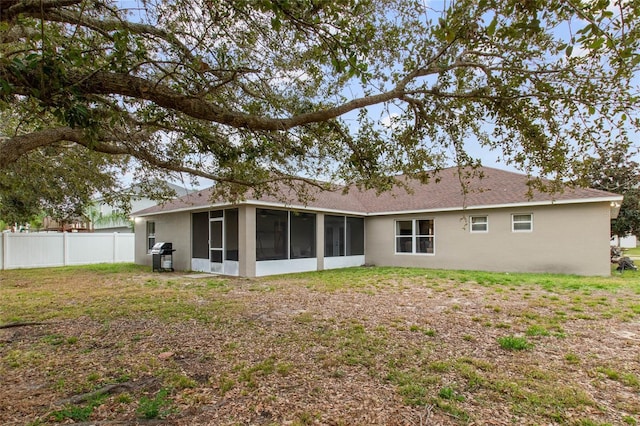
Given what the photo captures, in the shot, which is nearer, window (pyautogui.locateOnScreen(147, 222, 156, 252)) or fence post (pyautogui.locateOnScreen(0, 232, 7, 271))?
fence post (pyautogui.locateOnScreen(0, 232, 7, 271))

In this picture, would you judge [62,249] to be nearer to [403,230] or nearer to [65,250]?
[65,250]

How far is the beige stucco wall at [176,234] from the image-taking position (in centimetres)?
1365

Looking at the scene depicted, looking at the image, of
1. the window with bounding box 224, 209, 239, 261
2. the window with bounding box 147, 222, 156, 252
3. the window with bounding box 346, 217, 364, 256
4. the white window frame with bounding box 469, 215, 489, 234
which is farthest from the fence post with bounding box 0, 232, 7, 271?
the white window frame with bounding box 469, 215, 489, 234

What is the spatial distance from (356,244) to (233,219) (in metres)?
6.12

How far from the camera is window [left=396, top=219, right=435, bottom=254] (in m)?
14.3

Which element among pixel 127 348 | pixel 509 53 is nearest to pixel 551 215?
pixel 509 53

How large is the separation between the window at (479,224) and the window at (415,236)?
154cm

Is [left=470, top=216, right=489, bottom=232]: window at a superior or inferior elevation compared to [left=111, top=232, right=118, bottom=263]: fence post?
superior

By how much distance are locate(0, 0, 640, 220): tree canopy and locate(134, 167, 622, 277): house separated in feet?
16.1

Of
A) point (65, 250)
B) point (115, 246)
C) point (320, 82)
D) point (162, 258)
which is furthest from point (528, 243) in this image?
point (65, 250)

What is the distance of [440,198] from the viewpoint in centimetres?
1415

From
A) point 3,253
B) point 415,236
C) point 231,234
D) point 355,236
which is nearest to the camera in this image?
point 231,234

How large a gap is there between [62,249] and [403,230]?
1535 centimetres

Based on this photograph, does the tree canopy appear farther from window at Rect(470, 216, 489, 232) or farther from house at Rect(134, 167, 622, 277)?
window at Rect(470, 216, 489, 232)
